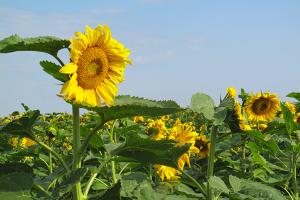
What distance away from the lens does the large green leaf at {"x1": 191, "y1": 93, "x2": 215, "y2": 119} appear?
2.80 m

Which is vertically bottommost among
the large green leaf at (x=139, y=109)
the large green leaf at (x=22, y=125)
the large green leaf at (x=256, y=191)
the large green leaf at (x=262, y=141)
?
the large green leaf at (x=256, y=191)

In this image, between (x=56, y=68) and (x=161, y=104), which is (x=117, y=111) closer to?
(x=161, y=104)

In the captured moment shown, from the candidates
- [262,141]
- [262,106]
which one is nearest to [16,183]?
[262,141]

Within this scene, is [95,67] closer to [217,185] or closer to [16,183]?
[16,183]

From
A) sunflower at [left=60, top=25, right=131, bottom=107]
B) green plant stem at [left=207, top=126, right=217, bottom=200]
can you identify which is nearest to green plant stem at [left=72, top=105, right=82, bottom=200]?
sunflower at [left=60, top=25, right=131, bottom=107]

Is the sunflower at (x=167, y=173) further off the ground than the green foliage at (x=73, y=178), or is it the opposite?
the green foliage at (x=73, y=178)

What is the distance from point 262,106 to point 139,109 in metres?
4.09

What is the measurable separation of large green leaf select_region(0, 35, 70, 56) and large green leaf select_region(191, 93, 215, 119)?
101 centimetres

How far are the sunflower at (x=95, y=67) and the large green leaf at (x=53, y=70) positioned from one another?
0.03 meters

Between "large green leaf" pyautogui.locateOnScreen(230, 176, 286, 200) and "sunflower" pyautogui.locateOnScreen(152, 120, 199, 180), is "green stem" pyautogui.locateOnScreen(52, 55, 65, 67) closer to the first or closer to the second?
"large green leaf" pyautogui.locateOnScreen(230, 176, 286, 200)

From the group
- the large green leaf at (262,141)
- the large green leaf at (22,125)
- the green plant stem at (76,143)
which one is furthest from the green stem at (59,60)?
the large green leaf at (262,141)

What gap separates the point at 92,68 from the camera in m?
2.16

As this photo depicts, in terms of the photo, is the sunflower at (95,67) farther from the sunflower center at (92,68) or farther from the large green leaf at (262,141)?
the large green leaf at (262,141)

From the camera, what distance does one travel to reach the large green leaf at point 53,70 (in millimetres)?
1986
